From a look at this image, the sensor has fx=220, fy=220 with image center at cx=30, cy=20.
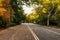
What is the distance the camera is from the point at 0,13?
46.3 meters

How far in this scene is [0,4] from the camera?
46281 millimetres

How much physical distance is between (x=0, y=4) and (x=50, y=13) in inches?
1651

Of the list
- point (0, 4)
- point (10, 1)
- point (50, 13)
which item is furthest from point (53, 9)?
point (0, 4)

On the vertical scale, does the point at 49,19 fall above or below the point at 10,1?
below

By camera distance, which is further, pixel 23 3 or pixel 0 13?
pixel 23 3

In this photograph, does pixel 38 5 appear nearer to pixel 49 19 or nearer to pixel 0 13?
pixel 49 19

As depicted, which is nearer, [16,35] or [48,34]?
[16,35]

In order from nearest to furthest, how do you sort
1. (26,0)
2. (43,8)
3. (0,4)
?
1. (0,4)
2. (26,0)
3. (43,8)

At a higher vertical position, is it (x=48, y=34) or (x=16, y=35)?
(x=16, y=35)

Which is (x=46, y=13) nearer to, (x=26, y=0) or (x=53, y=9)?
(x=53, y=9)

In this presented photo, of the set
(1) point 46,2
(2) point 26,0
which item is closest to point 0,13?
(2) point 26,0

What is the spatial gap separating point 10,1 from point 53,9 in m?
33.3

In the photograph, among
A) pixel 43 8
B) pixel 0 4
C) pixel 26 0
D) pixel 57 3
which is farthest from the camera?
pixel 43 8

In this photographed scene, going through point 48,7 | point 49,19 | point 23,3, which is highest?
point 23,3
